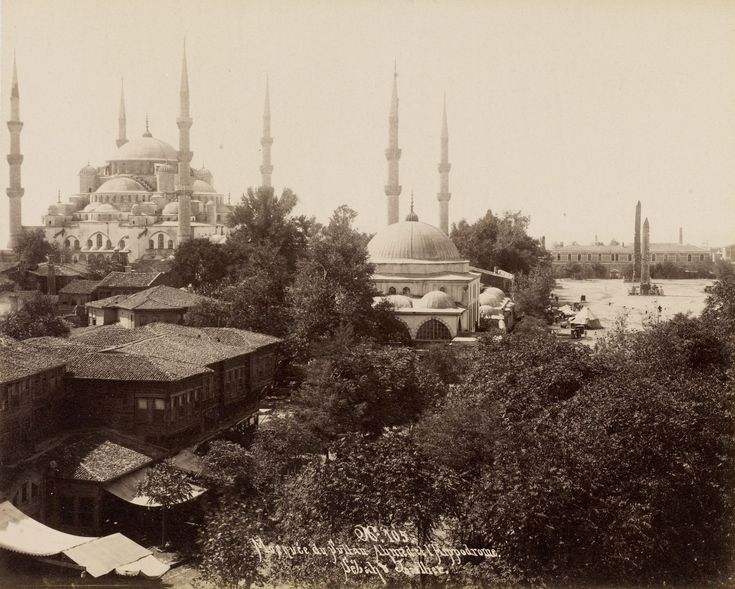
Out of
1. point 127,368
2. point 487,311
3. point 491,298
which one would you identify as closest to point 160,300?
point 127,368

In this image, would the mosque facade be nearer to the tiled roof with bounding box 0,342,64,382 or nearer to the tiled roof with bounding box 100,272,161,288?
the tiled roof with bounding box 100,272,161,288

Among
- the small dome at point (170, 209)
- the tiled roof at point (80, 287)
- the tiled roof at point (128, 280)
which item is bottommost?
the tiled roof at point (80, 287)

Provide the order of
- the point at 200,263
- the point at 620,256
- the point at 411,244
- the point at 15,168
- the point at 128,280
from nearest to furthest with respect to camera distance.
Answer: the point at 411,244 → the point at 128,280 → the point at 200,263 → the point at 15,168 → the point at 620,256

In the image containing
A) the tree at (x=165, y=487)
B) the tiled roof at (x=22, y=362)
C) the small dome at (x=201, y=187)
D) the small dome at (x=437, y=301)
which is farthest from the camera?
the small dome at (x=201, y=187)

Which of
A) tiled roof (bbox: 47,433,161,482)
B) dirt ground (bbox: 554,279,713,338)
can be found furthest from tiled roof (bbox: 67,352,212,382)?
dirt ground (bbox: 554,279,713,338)

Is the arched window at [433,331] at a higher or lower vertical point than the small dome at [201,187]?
lower

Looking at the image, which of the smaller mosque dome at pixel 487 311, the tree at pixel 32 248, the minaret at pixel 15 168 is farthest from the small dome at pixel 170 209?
the smaller mosque dome at pixel 487 311

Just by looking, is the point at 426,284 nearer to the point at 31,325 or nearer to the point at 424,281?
the point at 424,281

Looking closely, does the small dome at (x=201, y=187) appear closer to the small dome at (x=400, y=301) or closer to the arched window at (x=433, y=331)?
the small dome at (x=400, y=301)
